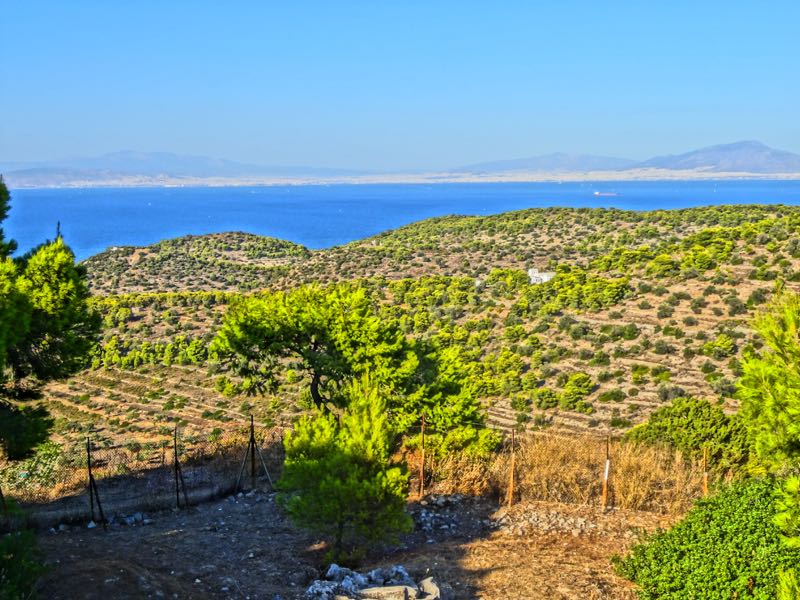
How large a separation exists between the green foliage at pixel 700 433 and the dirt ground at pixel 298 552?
4.75 metres

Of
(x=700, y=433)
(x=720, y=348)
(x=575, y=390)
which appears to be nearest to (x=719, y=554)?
(x=700, y=433)

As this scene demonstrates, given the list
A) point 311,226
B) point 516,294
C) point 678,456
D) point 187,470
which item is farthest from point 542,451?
point 311,226

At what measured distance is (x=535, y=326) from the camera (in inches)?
1400

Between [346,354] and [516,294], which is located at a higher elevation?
[346,354]

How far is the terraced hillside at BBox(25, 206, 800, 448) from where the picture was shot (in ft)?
89.9

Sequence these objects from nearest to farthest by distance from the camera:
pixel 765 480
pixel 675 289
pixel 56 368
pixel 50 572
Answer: pixel 50 572 → pixel 765 480 → pixel 56 368 → pixel 675 289

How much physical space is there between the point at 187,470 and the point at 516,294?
28549 millimetres

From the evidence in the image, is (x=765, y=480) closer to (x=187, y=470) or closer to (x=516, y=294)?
(x=187, y=470)

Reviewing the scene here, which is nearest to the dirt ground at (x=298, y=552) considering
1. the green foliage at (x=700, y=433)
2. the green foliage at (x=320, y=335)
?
the green foliage at (x=320, y=335)

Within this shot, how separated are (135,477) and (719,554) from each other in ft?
43.4

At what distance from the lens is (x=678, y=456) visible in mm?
15148

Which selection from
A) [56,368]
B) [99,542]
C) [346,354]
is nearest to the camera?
[99,542]

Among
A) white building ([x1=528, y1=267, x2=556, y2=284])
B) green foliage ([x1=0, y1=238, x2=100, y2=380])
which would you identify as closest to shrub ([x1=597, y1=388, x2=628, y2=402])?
white building ([x1=528, y1=267, x2=556, y2=284])

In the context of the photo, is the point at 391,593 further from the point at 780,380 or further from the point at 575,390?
the point at 575,390
